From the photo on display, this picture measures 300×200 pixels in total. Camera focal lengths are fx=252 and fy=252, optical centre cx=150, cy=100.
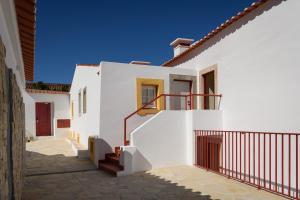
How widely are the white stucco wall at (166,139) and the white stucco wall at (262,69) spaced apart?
1.06m

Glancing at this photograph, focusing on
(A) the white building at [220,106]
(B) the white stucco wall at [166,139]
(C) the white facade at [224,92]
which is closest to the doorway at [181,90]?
(A) the white building at [220,106]

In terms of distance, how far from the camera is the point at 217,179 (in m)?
6.73

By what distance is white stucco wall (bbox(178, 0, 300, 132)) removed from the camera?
639 cm

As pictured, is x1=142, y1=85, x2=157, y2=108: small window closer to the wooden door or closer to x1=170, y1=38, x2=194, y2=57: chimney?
the wooden door

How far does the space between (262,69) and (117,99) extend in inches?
196

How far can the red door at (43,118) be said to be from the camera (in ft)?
66.0

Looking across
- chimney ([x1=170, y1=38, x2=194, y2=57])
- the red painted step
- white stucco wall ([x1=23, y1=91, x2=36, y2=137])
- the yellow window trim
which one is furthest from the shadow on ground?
white stucco wall ([x1=23, y1=91, x2=36, y2=137])

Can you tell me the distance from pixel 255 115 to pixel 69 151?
907 cm

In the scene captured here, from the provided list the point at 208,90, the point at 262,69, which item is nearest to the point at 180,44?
the point at 208,90

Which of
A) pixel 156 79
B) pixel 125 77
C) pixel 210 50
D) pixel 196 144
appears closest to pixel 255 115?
pixel 196 144

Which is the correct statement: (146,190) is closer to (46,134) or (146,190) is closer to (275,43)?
(275,43)

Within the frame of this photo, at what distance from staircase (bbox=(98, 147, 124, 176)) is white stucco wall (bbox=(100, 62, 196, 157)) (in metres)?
0.38

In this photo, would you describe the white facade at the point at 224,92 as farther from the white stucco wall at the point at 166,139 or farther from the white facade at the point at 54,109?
the white facade at the point at 54,109

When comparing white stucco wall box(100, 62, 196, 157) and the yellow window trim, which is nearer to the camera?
white stucco wall box(100, 62, 196, 157)
